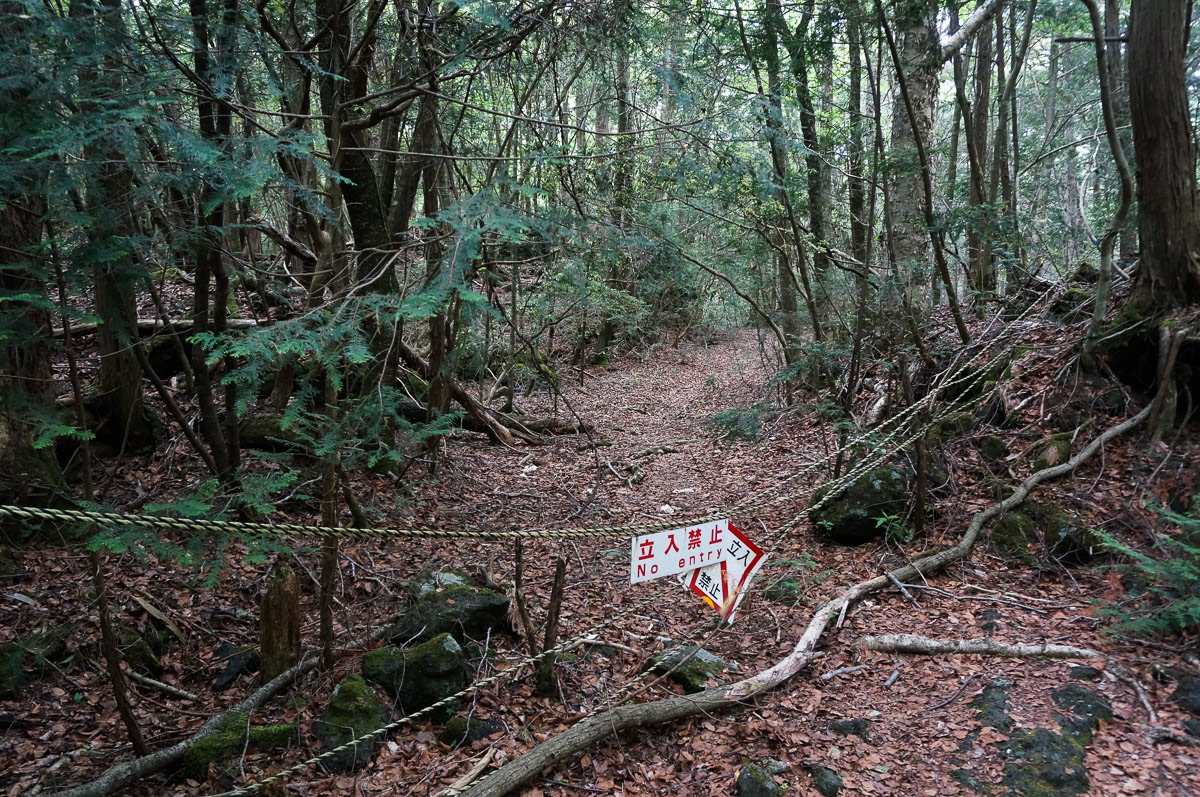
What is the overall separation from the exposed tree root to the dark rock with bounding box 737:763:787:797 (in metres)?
0.53

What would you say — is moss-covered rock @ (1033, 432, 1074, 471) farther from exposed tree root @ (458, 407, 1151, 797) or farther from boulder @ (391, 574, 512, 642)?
boulder @ (391, 574, 512, 642)

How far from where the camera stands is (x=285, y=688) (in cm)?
428

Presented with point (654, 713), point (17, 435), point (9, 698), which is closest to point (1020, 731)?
point (654, 713)

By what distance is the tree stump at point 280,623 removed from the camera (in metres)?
4.26

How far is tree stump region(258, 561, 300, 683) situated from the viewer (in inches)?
168

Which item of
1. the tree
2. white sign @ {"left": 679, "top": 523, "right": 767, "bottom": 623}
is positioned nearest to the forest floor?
white sign @ {"left": 679, "top": 523, "right": 767, "bottom": 623}

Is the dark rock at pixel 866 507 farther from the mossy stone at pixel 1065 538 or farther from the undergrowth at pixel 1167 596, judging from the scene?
the undergrowth at pixel 1167 596

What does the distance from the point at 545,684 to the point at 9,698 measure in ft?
11.0

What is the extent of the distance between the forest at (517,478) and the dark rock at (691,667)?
3 centimetres

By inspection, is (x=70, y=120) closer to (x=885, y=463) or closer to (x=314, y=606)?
(x=314, y=606)

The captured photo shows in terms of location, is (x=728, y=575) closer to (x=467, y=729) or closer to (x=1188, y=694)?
(x=467, y=729)

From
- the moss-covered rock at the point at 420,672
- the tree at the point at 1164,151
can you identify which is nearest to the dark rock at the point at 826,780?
the moss-covered rock at the point at 420,672

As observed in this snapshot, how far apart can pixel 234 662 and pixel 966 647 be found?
16.3 ft

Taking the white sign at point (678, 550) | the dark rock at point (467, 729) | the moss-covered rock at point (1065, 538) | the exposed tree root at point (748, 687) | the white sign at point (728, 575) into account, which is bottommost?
the dark rock at point (467, 729)
